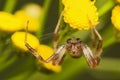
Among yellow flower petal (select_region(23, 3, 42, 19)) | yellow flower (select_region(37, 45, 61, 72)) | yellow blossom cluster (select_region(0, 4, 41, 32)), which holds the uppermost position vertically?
yellow blossom cluster (select_region(0, 4, 41, 32))

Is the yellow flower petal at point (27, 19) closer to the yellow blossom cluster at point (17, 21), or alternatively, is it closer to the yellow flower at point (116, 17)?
the yellow blossom cluster at point (17, 21)

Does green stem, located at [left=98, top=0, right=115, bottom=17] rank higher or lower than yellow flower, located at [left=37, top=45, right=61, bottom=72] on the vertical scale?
higher

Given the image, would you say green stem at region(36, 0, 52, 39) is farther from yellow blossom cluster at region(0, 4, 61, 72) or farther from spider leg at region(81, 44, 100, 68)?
spider leg at region(81, 44, 100, 68)

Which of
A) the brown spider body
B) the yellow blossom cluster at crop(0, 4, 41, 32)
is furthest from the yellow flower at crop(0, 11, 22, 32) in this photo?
the brown spider body

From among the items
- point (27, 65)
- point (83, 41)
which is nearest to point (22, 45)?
point (27, 65)

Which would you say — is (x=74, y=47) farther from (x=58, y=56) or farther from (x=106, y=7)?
(x=106, y=7)

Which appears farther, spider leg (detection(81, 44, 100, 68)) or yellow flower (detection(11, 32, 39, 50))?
spider leg (detection(81, 44, 100, 68))

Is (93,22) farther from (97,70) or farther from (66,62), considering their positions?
(97,70)
